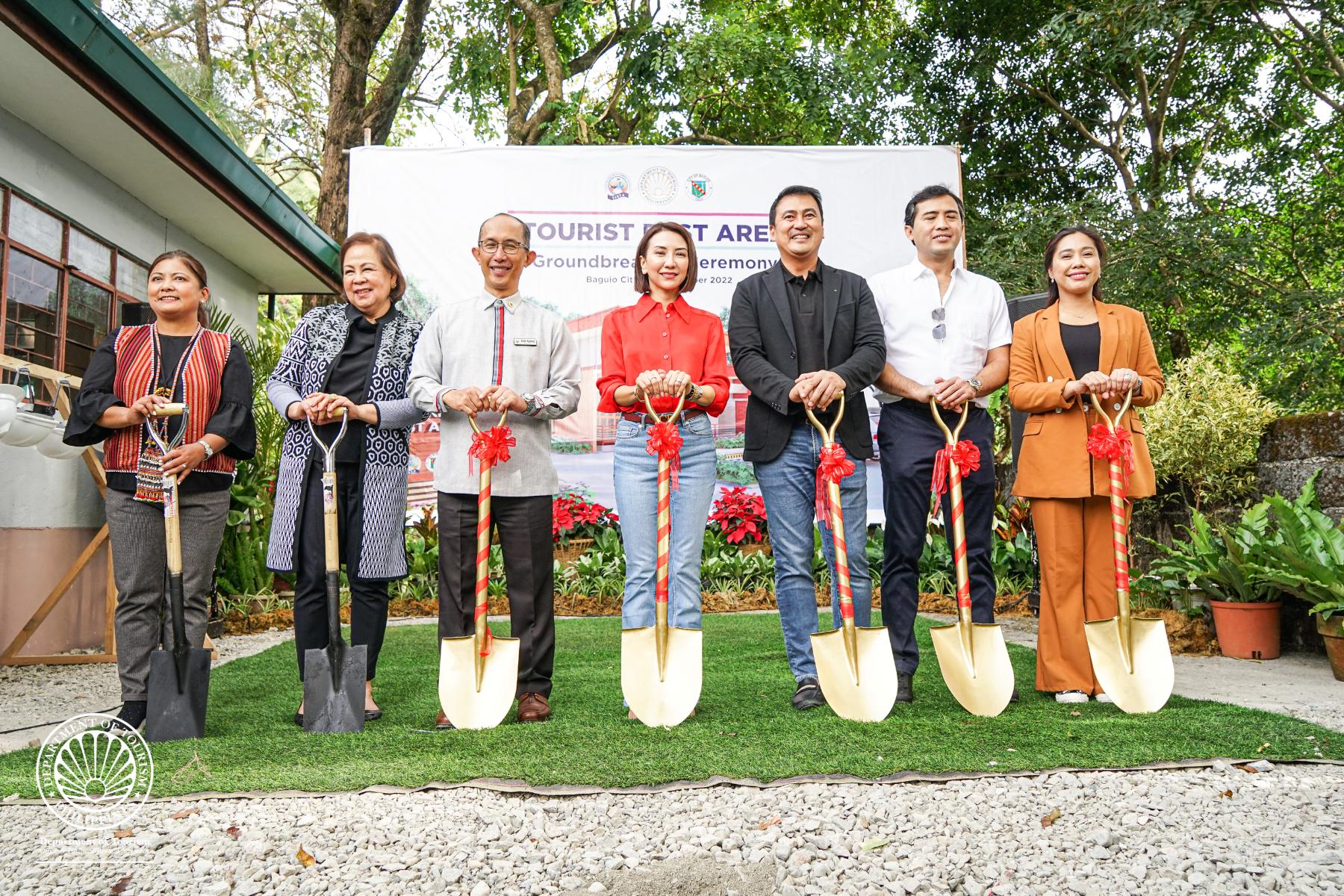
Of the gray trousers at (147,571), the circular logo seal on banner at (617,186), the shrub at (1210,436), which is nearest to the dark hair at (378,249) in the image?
the gray trousers at (147,571)

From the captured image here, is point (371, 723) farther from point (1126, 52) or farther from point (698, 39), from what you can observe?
point (698, 39)

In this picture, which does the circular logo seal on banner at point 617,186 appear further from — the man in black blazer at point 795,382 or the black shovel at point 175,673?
the black shovel at point 175,673

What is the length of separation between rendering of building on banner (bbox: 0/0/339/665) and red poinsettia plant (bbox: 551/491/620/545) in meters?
3.03

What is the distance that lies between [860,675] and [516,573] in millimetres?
1185


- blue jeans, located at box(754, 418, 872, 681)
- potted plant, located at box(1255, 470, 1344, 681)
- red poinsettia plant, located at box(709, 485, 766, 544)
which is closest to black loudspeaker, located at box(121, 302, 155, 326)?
blue jeans, located at box(754, 418, 872, 681)

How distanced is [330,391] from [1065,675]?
9.10ft

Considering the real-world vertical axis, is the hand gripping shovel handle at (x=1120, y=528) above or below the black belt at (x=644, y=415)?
below

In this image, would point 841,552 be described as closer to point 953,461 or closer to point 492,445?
point 953,461

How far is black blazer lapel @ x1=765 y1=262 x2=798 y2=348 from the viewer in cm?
334

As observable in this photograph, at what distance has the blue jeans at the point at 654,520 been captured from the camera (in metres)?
3.23

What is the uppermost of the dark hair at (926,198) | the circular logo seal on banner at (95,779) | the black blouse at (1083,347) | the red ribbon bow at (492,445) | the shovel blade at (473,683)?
the dark hair at (926,198)

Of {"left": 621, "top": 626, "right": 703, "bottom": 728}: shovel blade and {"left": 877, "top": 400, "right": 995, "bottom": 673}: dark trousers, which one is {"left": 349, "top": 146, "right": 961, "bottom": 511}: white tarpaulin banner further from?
{"left": 621, "top": 626, "right": 703, "bottom": 728}: shovel blade

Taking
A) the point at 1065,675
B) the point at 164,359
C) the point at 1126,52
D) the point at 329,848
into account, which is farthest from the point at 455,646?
the point at 1126,52

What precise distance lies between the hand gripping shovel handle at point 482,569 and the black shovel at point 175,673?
0.85m
